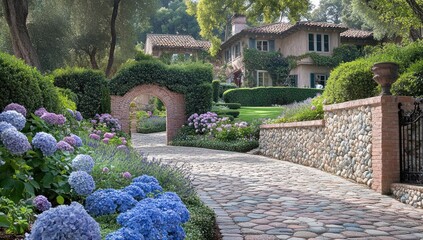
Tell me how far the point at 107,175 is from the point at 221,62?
126 ft

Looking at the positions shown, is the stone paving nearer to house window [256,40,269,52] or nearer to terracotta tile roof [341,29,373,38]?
house window [256,40,269,52]

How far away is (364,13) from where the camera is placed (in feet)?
85.4

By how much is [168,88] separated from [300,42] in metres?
17.7

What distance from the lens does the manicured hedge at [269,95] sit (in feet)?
93.9

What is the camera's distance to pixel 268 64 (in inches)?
1345

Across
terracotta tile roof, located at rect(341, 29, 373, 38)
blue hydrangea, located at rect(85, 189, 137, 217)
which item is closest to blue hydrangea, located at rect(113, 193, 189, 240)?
blue hydrangea, located at rect(85, 189, 137, 217)

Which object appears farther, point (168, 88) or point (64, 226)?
point (168, 88)

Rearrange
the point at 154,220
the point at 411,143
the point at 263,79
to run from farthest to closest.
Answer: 1. the point at 263,79
2. the point at 411,143
3. the point at 154,220

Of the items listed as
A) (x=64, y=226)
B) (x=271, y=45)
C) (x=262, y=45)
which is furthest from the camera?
(x=271, y=45)

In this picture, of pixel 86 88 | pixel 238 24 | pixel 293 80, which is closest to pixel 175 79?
pixel 86 88

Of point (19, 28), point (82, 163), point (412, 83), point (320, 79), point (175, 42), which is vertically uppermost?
point (175, 42)

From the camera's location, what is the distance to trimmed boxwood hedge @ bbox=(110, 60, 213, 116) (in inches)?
739

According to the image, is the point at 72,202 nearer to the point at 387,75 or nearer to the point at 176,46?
the point at 387,75

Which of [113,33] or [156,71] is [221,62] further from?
[156,71]
